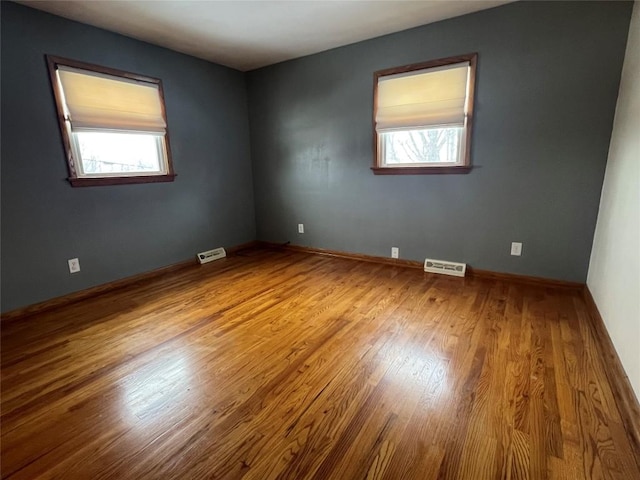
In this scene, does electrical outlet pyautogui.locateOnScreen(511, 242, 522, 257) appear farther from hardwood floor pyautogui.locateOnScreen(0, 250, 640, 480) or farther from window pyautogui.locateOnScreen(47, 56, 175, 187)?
window pyautogui.locateOnScreen(47, 56, 175, 187)

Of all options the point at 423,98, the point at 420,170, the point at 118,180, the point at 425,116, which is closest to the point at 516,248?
the point at 420,170

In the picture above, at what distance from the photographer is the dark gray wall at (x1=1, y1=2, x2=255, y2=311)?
8.11 feet

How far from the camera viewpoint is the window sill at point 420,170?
303 cm

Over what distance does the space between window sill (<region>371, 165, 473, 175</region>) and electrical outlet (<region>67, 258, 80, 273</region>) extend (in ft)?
9.89

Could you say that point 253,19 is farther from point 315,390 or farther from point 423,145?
point 315,390

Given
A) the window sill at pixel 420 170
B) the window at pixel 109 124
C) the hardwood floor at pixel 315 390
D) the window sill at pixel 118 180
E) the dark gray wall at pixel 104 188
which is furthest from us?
the window sill at pixel 420 170

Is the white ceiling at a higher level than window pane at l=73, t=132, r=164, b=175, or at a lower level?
higher

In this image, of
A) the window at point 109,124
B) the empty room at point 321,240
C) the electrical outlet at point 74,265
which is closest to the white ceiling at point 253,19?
the empty room at point 321,240

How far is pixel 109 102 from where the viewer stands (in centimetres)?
295

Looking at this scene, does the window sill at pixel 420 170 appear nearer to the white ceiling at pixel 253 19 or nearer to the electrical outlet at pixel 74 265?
the white ceiling at pixel 253 19

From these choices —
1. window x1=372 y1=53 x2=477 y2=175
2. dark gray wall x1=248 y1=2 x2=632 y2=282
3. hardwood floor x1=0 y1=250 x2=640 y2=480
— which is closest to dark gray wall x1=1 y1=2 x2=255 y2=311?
hardwood floor x1=0 y1=250 x2=640 y2=480

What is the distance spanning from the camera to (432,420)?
55.6 inches

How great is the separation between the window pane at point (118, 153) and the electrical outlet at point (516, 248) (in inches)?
145

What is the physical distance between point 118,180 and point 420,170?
2.98 m
